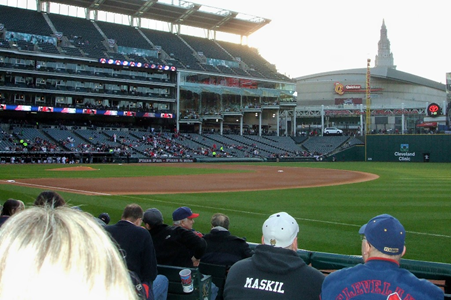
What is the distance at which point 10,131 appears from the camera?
193ft

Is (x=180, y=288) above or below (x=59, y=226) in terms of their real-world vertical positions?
below

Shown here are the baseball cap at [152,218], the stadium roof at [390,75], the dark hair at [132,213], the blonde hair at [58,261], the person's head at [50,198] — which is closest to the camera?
the blonde hair at [58,261]

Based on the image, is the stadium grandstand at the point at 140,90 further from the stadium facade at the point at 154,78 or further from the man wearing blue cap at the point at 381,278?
the man wearing blue cap at the point at 381,278

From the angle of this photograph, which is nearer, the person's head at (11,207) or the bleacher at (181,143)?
the person's head at (11,207)

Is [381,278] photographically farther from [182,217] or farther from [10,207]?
[10,207]

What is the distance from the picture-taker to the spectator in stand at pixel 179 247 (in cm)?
639

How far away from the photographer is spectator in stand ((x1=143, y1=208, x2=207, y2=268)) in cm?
639

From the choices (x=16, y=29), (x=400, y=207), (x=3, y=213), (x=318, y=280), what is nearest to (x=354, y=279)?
(x=318, y=280)

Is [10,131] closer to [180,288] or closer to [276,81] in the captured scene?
[276,81]

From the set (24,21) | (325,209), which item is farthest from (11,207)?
(24,21)

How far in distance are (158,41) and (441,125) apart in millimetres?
52413

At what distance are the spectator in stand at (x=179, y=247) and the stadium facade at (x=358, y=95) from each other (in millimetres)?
87563

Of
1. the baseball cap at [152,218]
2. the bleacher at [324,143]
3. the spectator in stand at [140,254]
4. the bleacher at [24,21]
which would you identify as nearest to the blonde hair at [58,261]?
the spectator in stand at [140,254]

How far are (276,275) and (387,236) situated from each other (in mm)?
993
